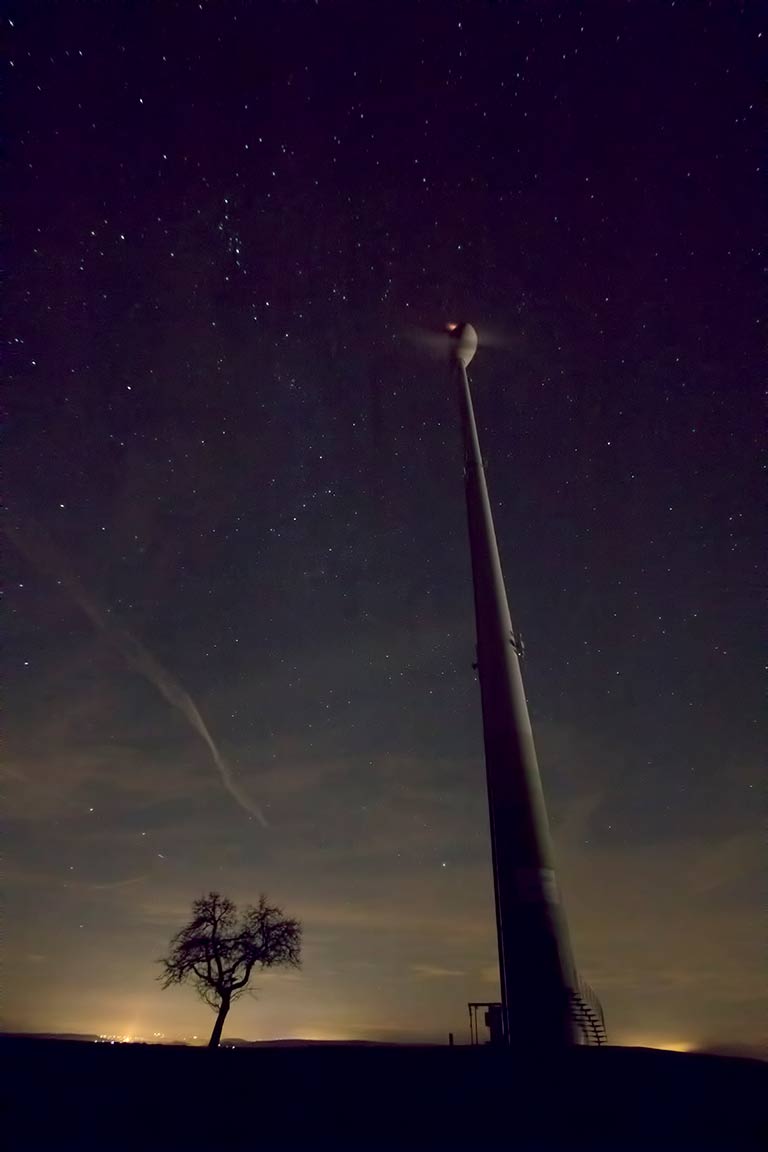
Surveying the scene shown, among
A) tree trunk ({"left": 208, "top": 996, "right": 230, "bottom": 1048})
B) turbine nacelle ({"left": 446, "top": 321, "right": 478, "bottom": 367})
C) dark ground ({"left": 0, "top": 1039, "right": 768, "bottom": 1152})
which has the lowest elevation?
dark ground ({"left": 0, "top": 1039, "right": 768, "bottom": 1152})

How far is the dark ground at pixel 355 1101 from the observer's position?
10758 millimetres

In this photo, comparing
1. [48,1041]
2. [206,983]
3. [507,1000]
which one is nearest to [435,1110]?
[48,1041]

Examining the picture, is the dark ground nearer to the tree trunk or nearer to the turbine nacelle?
the tree trunk

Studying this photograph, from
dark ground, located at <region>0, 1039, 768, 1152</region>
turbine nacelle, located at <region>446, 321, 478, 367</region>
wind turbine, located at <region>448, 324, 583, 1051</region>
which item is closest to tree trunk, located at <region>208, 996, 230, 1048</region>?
wind turbine, located at <region>448, 324, 583, 1051</region>

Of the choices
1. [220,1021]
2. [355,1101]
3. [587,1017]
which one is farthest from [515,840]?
[220,1021]

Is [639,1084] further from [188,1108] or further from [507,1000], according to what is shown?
[507,1000]

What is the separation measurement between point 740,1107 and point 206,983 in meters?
32.3

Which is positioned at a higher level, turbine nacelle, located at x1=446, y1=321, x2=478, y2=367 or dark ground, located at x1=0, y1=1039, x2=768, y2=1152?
turbine nacelle, located at x1=446, y1=321, x2=478, y2=367

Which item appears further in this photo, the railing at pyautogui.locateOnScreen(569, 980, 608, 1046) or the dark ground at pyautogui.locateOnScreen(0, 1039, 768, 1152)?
the railing at pyautogui.locateOnScreen(569, 980, 608, 1046)

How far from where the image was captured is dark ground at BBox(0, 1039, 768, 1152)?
10758 mm

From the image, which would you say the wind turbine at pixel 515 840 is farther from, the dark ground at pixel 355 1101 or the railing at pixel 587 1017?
the dark ground at pixel 355 1101

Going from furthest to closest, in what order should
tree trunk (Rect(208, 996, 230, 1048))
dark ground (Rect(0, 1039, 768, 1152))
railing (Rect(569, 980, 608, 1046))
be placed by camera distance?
tree trunk (Rect(208, 996, 230, 1048))
railing (Rect(569, 980, 608, 1046))
dark ground (Rect(0, 1039, 768, 1152))

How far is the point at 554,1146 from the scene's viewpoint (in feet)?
34.6

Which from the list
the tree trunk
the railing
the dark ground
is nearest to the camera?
the dark ground
